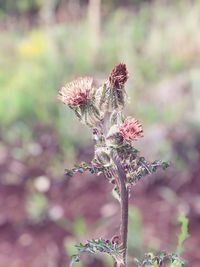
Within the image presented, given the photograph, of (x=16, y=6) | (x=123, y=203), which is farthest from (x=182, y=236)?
(x=16, y=6)

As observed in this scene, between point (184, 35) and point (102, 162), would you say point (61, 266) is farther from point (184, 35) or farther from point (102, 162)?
point (184, 35)

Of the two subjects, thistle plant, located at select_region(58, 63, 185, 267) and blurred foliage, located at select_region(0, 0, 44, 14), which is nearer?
thistle plant, located at select_region(58, 63, 185, 267)

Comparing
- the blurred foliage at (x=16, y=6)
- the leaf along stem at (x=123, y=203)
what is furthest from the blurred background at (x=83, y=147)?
the blurred foliage at (x=16, y=6)

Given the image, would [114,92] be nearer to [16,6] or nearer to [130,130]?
[130,130]

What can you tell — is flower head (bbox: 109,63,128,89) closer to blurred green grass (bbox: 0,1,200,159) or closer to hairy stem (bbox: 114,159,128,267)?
hairy stem (bbox: 114,159,128,267)

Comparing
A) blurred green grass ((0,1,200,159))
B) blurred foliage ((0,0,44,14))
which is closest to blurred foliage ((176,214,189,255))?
blurred green grass ((0,1,200,159))

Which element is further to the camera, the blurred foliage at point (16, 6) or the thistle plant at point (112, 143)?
the blurred foliage at point (16, 6)

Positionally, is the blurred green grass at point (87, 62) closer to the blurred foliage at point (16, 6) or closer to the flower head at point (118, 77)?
the blurred foliage at point (16, 6)
